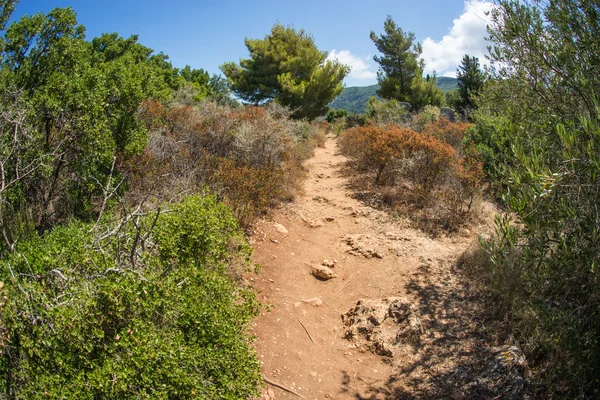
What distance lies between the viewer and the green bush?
2.79 metres

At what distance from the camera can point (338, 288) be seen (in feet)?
21.7

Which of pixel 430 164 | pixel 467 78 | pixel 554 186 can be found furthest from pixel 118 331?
pixel 467 78

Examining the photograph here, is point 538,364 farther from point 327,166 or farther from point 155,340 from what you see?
point 327,166

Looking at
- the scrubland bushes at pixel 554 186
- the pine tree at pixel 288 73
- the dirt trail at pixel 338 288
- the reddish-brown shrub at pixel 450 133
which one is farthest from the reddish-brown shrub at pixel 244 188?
the pine tree at pixel 288 73

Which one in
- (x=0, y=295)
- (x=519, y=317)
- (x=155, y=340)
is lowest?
(x=519, y=317)

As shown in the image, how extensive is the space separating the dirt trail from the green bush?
4.18 ft

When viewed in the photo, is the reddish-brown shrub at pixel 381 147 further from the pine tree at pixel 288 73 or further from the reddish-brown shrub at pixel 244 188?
the pine tree at pixel 288 73

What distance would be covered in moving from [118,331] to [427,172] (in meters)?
8.32

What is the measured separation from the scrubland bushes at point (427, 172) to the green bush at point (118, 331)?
626 centimetres

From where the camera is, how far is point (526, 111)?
434cm

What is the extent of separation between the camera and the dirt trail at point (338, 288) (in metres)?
4.71

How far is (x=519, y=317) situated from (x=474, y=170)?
494 centimetres

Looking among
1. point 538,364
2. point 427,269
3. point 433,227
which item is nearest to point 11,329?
point 538,364

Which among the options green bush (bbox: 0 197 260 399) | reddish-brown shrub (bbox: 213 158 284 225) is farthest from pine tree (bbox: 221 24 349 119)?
green bush (bbox: 0 197 260 399)
